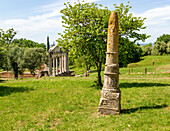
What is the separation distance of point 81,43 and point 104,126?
11383 mm

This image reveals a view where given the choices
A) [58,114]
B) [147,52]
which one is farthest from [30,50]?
[147,52]

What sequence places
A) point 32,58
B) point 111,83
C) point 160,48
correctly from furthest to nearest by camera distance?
point 160,48 → point 32,58 → point 111,83

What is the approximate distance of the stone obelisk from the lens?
9991 millimetres

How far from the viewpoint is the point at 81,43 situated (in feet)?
61.0

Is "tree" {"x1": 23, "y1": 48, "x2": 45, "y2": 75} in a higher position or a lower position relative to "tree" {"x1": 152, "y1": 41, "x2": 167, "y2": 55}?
lower

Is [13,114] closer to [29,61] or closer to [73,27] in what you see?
[73,27]

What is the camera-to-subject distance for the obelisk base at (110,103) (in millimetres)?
9945

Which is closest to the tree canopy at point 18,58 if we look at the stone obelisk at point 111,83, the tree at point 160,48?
the stone obelisk at point 111,83

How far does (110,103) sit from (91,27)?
377 inches

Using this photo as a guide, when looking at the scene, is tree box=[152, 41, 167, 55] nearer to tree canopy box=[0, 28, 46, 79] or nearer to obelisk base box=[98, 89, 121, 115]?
tree canopy box=[0, 28, 46, 79]

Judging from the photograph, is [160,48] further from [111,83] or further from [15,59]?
[111,83]

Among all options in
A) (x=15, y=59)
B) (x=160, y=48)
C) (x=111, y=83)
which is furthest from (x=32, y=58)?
(x=160, y=48)

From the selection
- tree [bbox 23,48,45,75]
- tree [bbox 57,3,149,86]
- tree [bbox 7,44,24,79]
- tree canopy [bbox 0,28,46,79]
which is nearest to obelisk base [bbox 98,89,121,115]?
tree [bbox 57,3,149,86]

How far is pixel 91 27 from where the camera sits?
17672 millimetres
